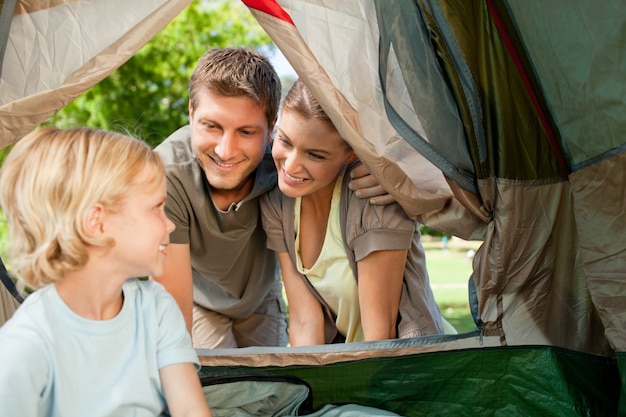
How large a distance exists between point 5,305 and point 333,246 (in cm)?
81

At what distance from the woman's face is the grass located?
3227 millimetres

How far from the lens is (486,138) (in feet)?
5.84

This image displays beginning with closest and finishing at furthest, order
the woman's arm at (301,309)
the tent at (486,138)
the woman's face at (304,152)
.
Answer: the tent at (486,138)
the woman's face at (304,152)
the woman's arm at (301,309)

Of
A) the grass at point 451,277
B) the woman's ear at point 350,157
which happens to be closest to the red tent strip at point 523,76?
the woman's ear at point 350,157

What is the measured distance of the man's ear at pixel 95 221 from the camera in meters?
1.39

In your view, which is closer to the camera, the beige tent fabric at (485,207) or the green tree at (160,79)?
the beige tent fabric at (485,207)

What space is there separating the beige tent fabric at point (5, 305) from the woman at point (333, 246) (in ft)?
2.23

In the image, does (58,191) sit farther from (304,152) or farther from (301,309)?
(301,309)

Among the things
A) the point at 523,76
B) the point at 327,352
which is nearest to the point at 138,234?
the point at 327,352

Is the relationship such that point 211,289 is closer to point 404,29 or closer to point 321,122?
point 321,122

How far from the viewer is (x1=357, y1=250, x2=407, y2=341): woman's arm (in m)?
Result: 2.10

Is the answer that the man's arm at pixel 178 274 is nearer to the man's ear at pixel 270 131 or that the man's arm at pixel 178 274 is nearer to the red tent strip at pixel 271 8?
the man's ear at pixel 270 131

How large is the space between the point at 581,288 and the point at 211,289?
1.14m

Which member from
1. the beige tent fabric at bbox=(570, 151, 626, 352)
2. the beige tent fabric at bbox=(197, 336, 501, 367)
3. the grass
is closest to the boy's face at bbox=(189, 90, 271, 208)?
the beige tent fabric at bbox=(197, 336, 501, 367)
